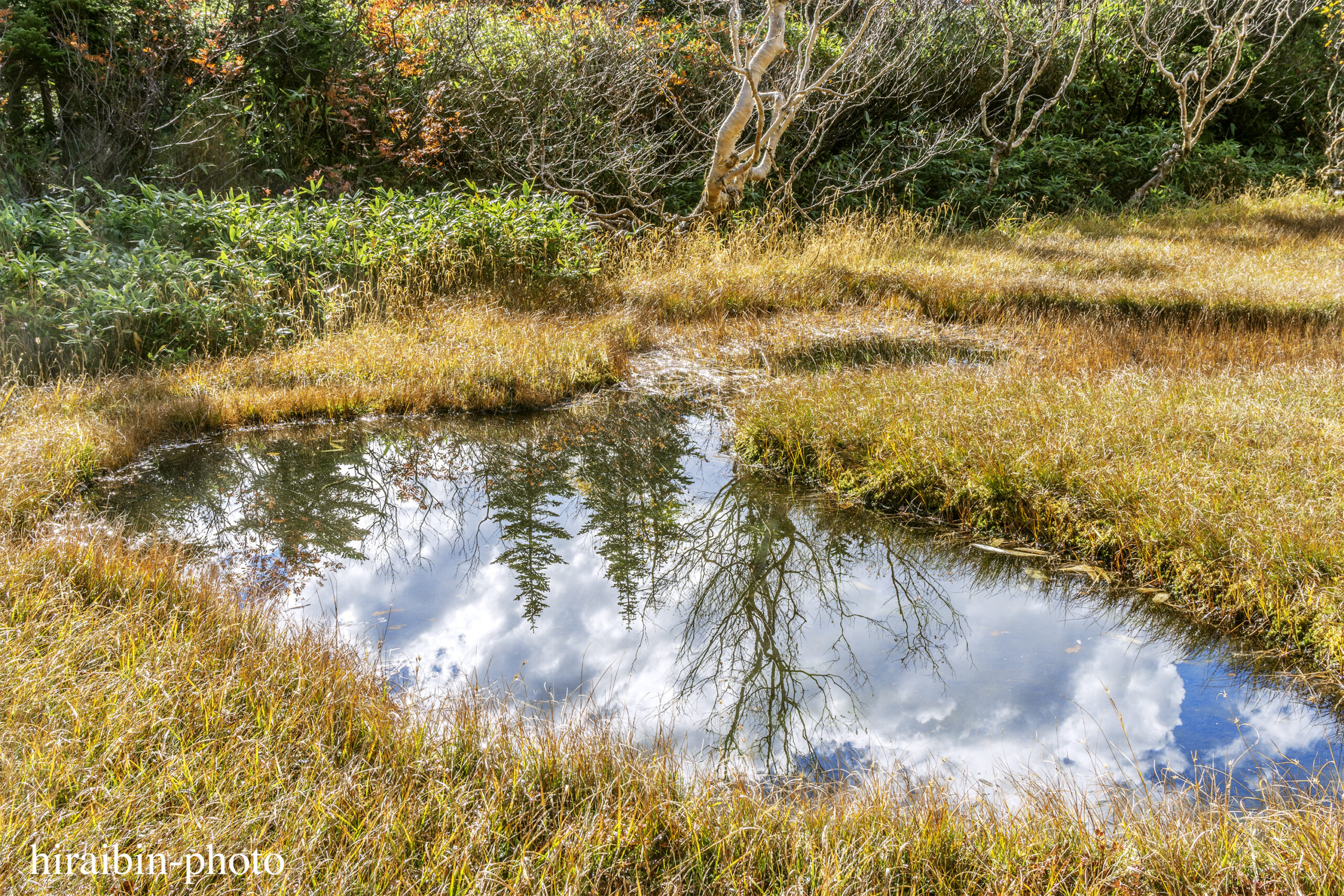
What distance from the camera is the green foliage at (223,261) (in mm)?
6098

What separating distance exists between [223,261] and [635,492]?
4457 millimetres

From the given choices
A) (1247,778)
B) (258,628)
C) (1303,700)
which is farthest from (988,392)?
(258,628)

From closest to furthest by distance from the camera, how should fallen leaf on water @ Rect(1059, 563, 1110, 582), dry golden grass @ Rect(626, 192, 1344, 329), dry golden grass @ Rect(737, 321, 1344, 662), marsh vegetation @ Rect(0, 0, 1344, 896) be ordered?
1. marsh vegetation @ Rect(0, 0, 1344, 896)
2. dry golden grass @ Rect(737, 321, 1344, 662)
3. fallen leaf on water @ Rect(1059, 563, 1110, 582)
4. dry golden grass @ Rect(626, 192, 1344, 329)

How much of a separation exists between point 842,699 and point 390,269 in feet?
20.7

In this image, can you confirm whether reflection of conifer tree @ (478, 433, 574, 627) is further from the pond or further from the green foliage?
the green foliage

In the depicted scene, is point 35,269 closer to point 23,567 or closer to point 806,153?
point 23,567

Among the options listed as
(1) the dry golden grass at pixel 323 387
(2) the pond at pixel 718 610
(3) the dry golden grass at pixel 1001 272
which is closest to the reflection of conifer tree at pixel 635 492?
(2) the pond at pixel 718 610

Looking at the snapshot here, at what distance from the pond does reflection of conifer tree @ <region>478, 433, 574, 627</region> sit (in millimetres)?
17

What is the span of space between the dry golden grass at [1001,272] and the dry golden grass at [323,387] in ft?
5.36

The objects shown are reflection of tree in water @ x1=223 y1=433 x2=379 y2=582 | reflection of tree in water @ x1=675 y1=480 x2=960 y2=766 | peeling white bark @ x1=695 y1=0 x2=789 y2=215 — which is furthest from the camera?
peeling white bark @ x1=695 y1=0 x2=789 y2=215

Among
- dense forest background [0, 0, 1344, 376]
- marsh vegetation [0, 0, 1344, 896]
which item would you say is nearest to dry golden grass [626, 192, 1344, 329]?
marsh vegetation [0, 0, 1344, 896]

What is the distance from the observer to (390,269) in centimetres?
773

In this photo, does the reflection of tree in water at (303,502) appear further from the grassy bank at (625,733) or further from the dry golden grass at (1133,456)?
the dry golden grass at (1133,456)

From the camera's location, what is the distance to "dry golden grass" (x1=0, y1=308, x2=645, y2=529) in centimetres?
477
